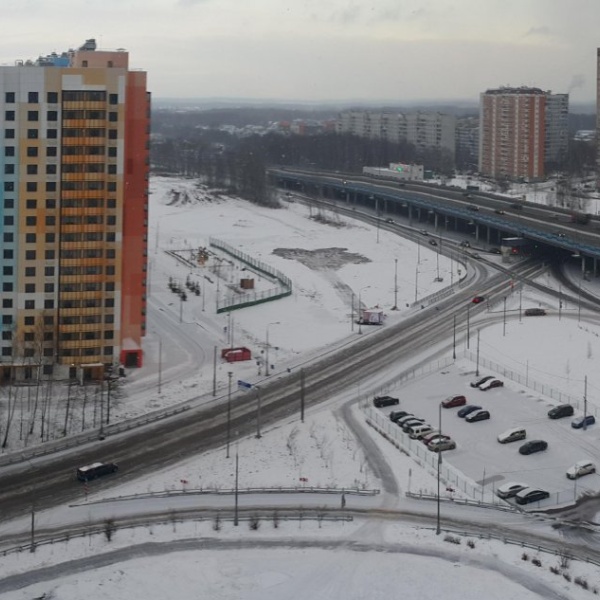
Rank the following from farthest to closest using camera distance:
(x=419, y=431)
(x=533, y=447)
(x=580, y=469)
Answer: (x=419, y=431)
(x=533, y=447)
(x=580, y=469)

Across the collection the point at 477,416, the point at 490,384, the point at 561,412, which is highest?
the point at 490,384

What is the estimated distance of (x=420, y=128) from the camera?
165 meters

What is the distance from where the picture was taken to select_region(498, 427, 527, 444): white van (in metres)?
33.9

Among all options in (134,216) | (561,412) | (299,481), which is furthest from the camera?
(134,216)

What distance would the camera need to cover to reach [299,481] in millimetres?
30203

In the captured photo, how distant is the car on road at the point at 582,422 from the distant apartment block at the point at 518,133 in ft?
308

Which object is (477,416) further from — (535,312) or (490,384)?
(535,312)

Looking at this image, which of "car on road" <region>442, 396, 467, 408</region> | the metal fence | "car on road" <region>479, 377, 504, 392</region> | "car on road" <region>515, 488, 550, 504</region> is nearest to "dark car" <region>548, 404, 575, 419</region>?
"car on road" <region>442, 396, 467, 408</region>

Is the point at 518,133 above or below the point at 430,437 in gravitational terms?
above

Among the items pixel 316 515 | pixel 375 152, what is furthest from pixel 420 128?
pixel 316 515

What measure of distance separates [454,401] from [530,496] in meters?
9.11

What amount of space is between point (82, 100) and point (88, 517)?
1966 cm

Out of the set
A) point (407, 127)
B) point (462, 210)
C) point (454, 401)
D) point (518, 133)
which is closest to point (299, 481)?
point (454, 401)

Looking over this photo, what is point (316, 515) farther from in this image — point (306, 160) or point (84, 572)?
point (306, 160)
